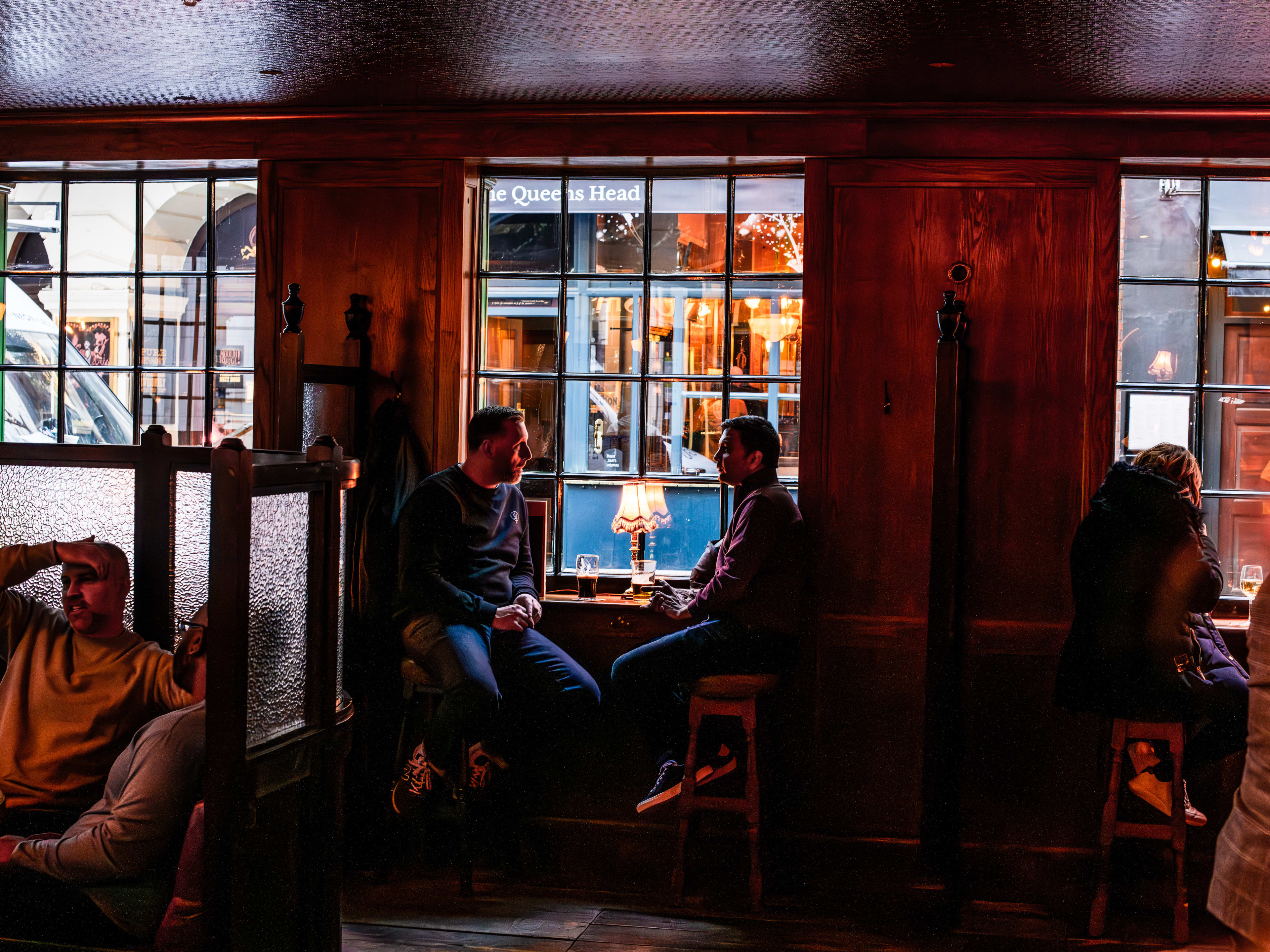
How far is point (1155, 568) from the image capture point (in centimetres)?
324

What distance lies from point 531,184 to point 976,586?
2320 millimetres

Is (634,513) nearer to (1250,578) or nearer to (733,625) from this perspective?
(733,625)

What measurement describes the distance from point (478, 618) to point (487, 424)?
69 cm

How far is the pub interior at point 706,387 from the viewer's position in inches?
134

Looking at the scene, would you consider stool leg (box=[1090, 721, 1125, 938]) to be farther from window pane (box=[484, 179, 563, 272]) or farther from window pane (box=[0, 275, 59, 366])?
window pane (box=[0, 275, 59, 366])

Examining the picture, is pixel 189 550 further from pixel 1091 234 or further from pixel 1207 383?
pixel 1207 383

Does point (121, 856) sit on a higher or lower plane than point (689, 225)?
lower

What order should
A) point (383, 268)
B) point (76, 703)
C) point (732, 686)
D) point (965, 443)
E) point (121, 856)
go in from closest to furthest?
point (121, 856) < point (76, 703) < point (732, 686) < point (965, 443) < point (383, 268)

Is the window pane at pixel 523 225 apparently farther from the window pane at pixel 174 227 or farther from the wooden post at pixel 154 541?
the wooden post at pixel 154 541

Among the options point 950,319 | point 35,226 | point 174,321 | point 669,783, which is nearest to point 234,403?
point 174,321

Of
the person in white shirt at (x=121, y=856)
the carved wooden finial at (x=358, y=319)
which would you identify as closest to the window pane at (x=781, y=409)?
the carved wooden finial at (x=358, y=319)

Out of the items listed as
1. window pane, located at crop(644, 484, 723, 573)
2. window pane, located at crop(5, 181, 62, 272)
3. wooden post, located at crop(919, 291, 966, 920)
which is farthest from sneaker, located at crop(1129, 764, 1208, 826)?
window pane, located at crop(5, 181, 62, 272)

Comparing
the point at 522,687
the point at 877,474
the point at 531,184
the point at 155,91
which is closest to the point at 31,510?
the point at 522,687

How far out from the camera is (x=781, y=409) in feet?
13.8
